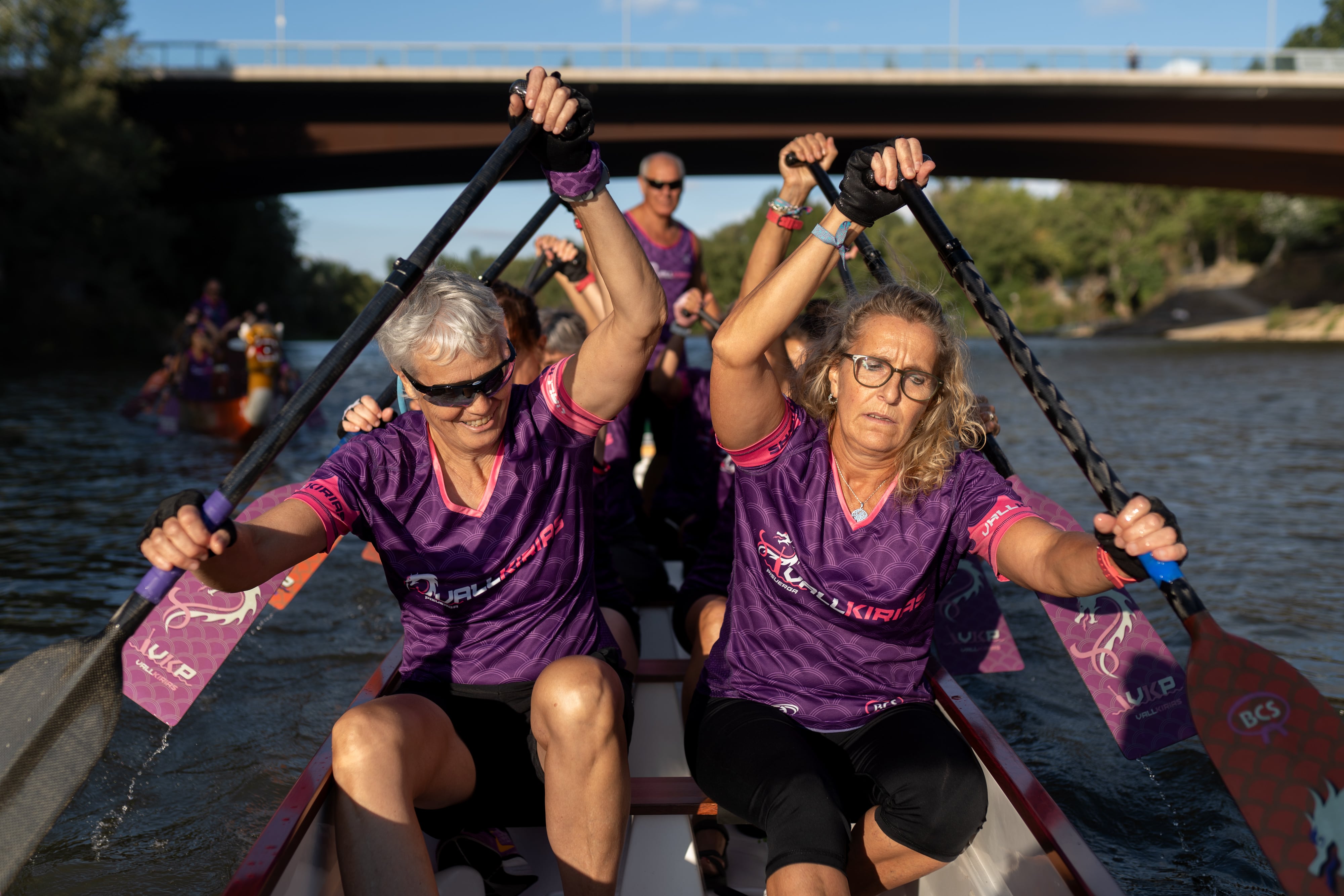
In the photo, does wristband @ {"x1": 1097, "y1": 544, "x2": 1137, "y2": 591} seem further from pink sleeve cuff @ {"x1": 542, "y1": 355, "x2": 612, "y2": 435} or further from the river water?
the river water

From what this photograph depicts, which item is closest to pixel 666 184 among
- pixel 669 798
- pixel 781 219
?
pixel 781 219

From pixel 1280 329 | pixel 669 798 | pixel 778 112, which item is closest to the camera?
pixel 669 798

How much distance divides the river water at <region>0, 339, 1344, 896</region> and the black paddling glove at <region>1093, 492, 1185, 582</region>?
1553 millimetres

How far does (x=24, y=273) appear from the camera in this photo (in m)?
19.4

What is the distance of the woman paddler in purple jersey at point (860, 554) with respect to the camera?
1860 mm

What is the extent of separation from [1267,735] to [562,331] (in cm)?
256

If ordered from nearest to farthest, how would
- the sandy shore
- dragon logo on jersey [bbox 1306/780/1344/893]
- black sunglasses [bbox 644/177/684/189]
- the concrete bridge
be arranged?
dragon logo on jersey [bbox 1306/780/1344/893] < black sunglasses [bbox 644/177/684/189] < the concrete bridge < the sandy shore

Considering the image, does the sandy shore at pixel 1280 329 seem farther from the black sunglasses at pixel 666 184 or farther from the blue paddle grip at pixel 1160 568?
the blue paddle grip at pixel 1160 568

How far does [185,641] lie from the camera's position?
8.93 ft

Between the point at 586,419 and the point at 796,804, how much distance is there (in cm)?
90

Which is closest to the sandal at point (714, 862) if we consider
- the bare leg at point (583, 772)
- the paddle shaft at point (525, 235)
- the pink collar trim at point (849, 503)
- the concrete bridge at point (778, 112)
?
the bare leg at point (583, 772)

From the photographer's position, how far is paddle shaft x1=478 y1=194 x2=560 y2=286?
152 inches

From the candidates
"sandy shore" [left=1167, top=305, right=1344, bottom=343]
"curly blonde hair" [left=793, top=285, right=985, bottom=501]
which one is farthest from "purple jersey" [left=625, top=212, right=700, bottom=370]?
"sandy shore" [left=1167, top=305, right=1344, bottom=343]

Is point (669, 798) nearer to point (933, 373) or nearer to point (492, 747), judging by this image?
point (492, 747)
